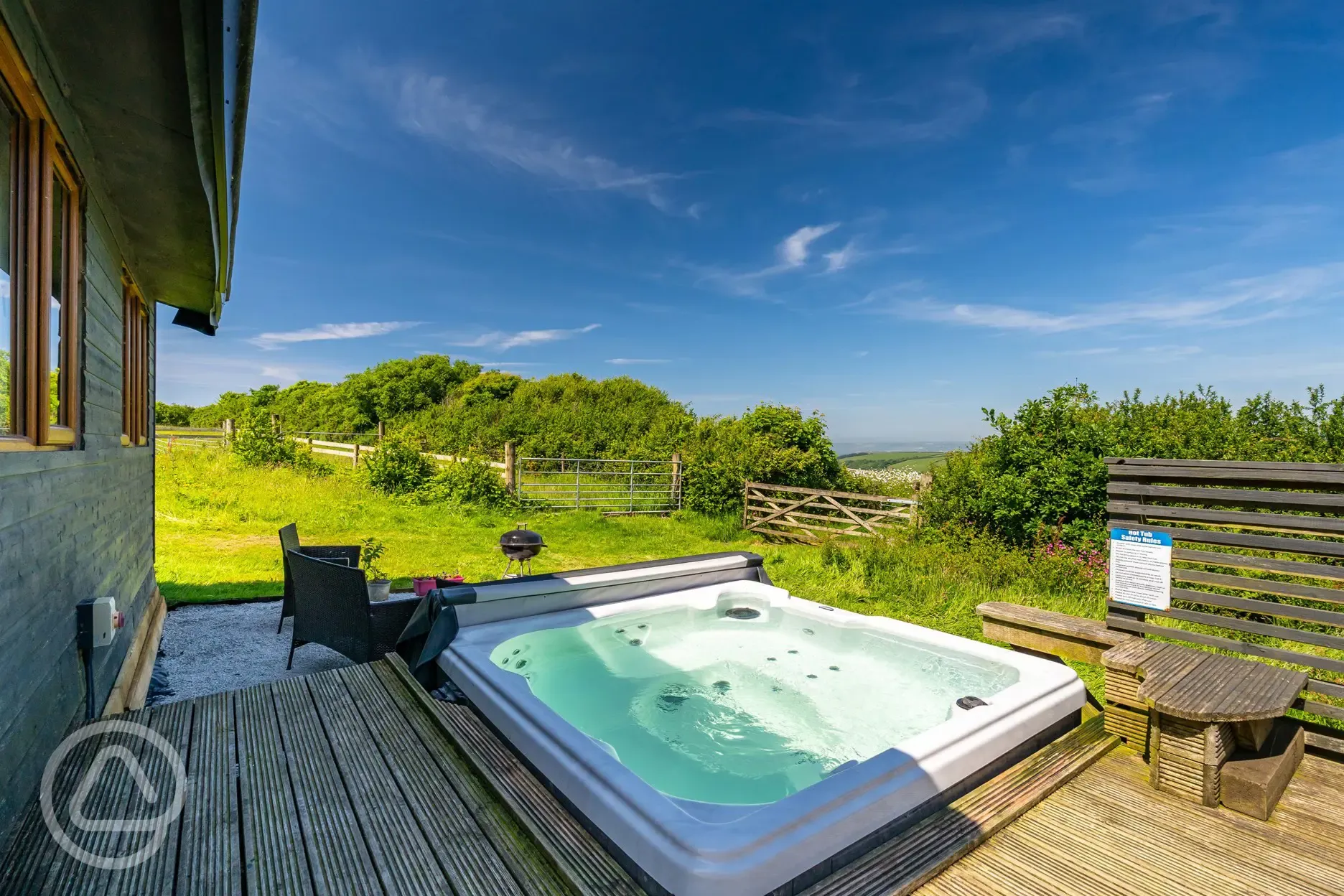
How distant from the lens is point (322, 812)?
1784 millimetres

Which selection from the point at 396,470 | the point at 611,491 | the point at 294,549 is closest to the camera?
the point at 294,549

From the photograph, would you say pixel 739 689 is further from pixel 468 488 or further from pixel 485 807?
pixel 468 488

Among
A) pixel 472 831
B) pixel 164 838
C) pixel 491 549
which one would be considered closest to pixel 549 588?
pixel 472 831

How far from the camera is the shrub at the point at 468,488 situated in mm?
10070

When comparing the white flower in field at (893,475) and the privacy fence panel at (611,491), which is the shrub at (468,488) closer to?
the privacy fence panel at (611,491)

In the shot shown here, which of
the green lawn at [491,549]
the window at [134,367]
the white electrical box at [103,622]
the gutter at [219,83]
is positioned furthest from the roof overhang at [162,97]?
the green lawn at [491,549]

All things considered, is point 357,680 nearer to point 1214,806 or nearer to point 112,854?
point 112,854

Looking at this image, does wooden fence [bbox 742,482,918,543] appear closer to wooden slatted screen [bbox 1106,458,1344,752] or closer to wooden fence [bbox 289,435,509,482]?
wooden fence [bbox 289,435,509,482]

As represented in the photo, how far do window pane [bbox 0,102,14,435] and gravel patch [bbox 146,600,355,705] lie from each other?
2146 mm

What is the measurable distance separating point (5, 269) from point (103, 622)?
145 cm

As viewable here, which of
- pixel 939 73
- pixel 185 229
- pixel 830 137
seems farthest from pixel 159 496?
pixel 939 73

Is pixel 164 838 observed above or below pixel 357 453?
below

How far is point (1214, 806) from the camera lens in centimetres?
203

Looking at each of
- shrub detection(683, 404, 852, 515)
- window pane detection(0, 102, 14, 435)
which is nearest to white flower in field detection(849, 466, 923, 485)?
shrub detection(683, 404, 852, 515)
